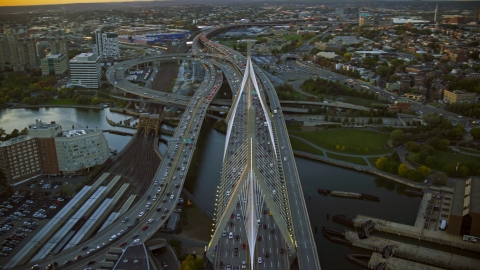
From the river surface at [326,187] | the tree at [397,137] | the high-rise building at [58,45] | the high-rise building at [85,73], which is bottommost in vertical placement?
the river surface at [326,187]

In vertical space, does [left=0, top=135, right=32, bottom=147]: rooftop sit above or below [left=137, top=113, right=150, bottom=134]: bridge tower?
above

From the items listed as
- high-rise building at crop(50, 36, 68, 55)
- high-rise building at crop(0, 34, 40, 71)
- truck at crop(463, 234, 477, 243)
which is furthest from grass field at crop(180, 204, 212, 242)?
high-rise building at crop(50, 36, 68, 55)

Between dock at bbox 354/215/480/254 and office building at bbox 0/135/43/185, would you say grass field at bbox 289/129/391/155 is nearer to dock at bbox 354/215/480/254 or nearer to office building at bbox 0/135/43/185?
dock at bbox 354/215/480/254

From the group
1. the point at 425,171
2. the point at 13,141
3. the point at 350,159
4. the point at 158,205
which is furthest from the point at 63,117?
the point at 425,171

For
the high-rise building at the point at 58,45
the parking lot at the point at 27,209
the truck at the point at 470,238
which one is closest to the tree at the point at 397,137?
the truck at the point at 470,238

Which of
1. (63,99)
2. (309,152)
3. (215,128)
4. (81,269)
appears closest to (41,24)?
(63,99)

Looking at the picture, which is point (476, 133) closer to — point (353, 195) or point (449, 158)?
point (449, 158)

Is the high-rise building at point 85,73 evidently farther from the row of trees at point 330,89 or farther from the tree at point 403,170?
the tree at point 403,170
